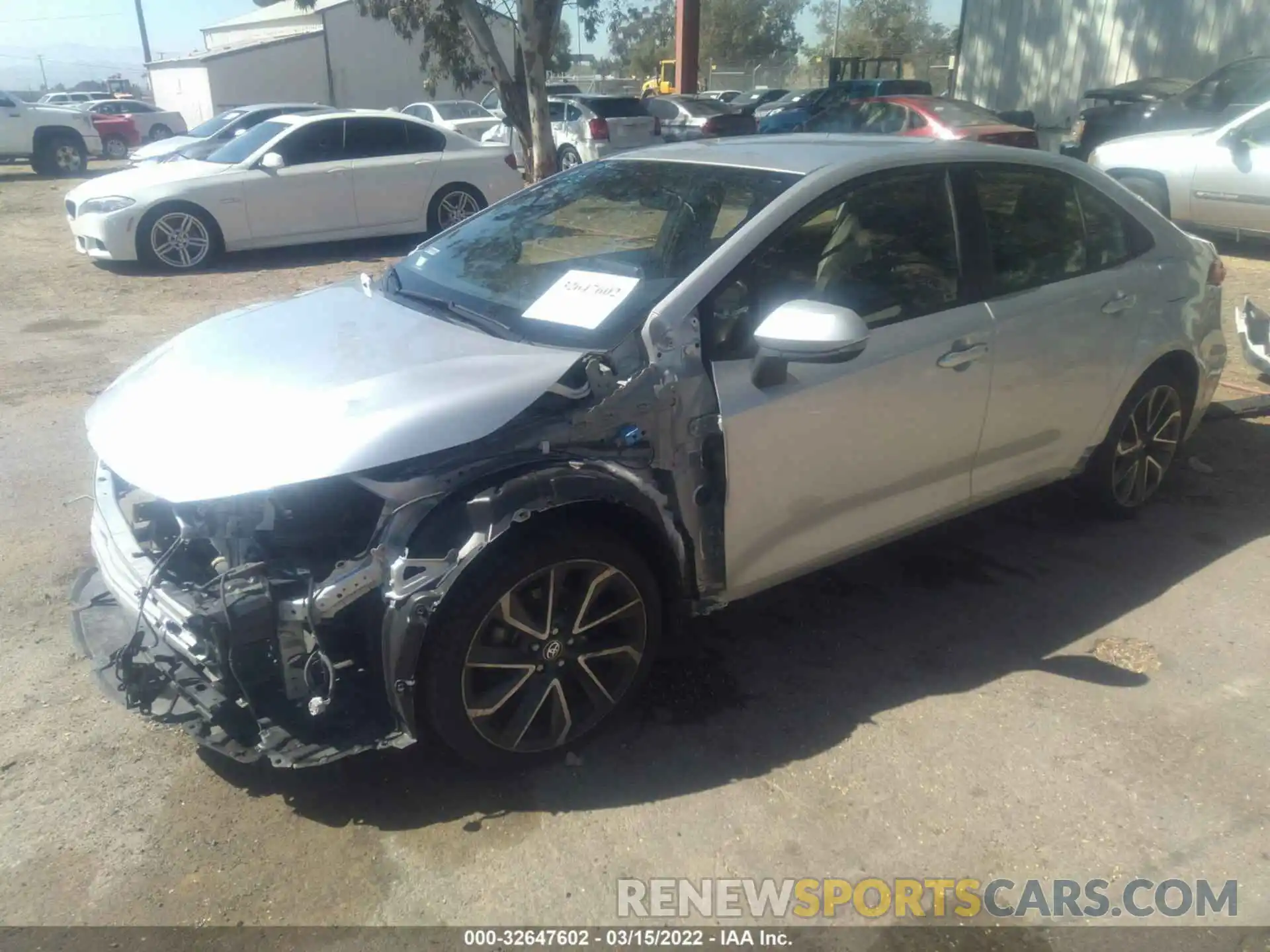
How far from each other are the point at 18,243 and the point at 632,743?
12.8 meters

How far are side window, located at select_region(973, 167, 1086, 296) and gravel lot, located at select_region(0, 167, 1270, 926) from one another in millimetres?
1228

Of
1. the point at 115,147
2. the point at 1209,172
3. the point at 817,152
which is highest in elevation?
the point at 817,152

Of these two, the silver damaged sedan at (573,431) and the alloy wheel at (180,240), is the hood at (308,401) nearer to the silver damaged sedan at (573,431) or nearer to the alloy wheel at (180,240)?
the silver damaged sedan at (573,431)

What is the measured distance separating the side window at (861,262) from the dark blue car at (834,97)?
16445 millimetres

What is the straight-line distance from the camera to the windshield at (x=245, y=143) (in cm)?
1067

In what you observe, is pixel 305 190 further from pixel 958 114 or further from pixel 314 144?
pixel 958 114

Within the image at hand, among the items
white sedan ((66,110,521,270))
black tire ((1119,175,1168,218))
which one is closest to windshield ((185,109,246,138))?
white sedan ((66,110,521,270))

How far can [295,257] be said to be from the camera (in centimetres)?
1131

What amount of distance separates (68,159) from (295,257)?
46.1 ft

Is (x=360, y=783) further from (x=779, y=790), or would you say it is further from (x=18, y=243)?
(x=18, y=243)

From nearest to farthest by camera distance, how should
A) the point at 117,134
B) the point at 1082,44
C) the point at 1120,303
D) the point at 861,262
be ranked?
the point at 861,262 < the point at 1120,303 < the point at 1082,44 < the point at 117,134

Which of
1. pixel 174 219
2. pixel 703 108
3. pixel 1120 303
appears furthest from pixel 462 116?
pixel 1120 303

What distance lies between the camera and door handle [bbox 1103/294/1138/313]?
4.01m

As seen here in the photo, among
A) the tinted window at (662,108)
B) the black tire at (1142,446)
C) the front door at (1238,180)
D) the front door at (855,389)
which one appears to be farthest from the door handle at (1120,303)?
the tinted window at (662,108)
